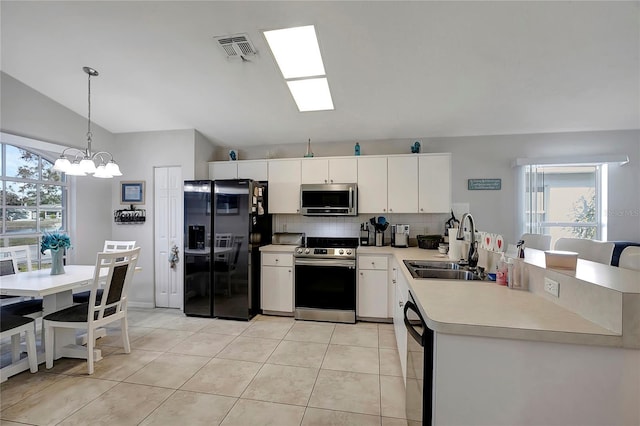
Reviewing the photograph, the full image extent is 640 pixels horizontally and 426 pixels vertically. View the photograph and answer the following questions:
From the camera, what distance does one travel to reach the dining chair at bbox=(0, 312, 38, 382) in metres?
2.19

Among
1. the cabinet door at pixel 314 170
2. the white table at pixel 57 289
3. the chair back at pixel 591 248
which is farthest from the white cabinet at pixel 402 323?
the white table at pixel 57 289

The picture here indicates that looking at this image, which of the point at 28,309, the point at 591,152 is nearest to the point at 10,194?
the point at 28,309

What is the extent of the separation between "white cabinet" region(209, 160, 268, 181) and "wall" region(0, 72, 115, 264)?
63.6 inches

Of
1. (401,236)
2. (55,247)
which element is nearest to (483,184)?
(401,236)

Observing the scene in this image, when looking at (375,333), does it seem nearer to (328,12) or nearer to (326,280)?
(326,280)

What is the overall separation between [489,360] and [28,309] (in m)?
3.71

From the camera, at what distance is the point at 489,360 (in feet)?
3.66

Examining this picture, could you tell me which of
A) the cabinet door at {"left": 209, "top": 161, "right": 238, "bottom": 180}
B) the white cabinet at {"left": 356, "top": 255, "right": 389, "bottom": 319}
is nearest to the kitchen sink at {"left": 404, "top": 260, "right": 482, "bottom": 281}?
the white cabinet at {"left": 356, "top": 255, "right": 389, "bottom": 319}

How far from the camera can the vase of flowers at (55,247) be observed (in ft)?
8.86

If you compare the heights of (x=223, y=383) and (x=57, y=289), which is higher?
(x=57, y=289)

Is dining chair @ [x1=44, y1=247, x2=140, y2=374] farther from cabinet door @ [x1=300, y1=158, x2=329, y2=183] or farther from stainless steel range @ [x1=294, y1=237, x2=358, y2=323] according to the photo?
cabinet door @ [x1=300, y1=158, x2=329, y2=183]

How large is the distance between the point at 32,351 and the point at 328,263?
2.79m

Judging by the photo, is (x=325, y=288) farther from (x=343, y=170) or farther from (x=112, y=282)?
(x=112, y=282)

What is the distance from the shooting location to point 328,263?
3475 millimetres
